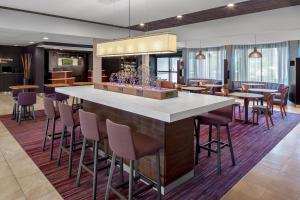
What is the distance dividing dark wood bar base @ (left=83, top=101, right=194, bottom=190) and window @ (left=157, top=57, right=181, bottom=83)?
37.7 ft

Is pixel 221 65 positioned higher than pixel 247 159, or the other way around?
pixel 221 65

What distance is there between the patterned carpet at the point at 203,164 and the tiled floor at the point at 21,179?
0.09m

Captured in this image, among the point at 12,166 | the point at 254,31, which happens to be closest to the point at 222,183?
the point at 12,166

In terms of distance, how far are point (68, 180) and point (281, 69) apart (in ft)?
32.8

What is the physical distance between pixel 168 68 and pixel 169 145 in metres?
12.5

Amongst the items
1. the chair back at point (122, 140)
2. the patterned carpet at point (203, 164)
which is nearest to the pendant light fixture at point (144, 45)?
the chair back at point (122, 140)

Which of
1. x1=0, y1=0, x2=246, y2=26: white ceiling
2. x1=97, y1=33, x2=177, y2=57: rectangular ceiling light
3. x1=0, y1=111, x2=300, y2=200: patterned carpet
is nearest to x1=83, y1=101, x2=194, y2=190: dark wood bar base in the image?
x1=0, y1=111, x2=300, y2=200: patterned carpet

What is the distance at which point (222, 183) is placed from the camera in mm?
2936

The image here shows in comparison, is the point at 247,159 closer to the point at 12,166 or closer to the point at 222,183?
the point at 222,183

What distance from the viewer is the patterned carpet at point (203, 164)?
2.72m

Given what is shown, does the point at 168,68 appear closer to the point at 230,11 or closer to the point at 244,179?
the point at 230,11

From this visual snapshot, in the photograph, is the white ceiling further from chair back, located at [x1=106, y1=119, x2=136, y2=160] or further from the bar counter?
chair back, located at [x1=106, y1=119, x2=136, y2=160]

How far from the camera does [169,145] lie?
8.76 feet

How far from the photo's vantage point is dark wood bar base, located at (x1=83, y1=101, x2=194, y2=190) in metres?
2.64
